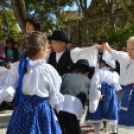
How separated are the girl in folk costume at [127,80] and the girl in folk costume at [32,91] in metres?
1.34

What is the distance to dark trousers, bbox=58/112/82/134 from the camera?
2963 mm

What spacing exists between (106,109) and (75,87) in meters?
1.41

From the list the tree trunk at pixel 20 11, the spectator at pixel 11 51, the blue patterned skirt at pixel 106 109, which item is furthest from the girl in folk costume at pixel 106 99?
the spectator at pixel 11 51

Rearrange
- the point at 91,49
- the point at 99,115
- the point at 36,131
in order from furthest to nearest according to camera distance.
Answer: the point at 99,115 → the point at 91,49 → the point at 36,131

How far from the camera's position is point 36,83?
2387mm

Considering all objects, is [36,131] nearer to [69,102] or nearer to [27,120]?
[27,120]

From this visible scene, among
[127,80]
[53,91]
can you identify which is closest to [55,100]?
[53,91]

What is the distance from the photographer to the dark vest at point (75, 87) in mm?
2914

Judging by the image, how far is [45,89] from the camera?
2449mm

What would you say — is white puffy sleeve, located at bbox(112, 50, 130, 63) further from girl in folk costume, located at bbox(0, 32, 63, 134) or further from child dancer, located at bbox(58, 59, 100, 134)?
girl in folk costume, located at bbox(0, 32, 63, 134)

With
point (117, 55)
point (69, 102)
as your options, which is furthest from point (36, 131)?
point (117, 55)

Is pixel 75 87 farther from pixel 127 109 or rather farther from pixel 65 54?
pixel 127 109

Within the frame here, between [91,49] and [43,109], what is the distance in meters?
1.36

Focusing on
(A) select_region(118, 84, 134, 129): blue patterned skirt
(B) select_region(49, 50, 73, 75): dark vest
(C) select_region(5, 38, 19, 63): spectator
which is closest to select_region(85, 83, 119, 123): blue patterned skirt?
(A) select_region(118, 84, 134, 129): blue patterned skirt
